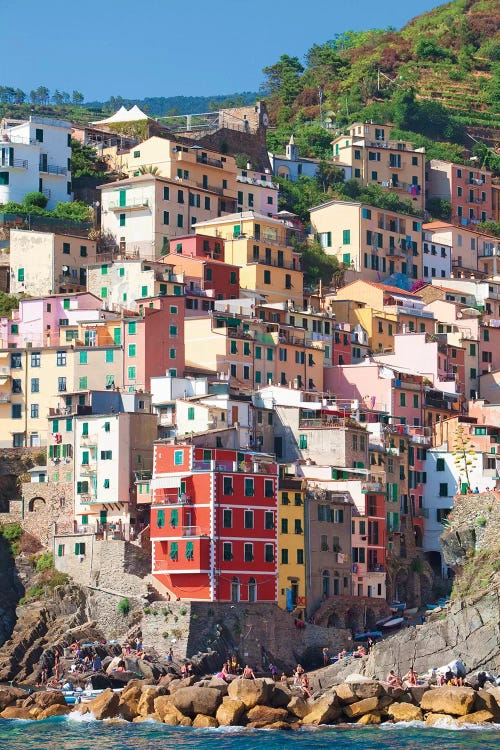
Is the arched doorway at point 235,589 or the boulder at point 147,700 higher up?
the arched doorway at point 235,589

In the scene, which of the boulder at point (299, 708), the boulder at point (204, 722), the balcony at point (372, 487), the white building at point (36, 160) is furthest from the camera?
the white building at point (36, 160)

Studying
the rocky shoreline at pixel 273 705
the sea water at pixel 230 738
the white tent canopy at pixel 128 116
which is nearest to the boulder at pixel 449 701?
the rocky shoreline at pixel 273 705

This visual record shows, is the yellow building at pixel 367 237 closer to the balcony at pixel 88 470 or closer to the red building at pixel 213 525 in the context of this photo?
the balcony at pixel 88 470

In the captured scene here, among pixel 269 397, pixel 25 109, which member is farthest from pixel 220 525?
pixel 25 109

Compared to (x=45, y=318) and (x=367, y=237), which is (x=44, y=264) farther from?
(x=367, y=237)

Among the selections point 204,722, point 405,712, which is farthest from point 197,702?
point 405,712

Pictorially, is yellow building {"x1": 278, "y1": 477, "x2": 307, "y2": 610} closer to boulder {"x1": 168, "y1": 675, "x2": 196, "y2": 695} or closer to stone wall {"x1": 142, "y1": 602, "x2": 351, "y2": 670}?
stone wall {"x1": 142, "y1": 602, "x2": 351, "y2": 670}

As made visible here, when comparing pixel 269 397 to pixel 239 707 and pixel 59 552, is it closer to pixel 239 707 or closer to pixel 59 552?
pixel 59 552
